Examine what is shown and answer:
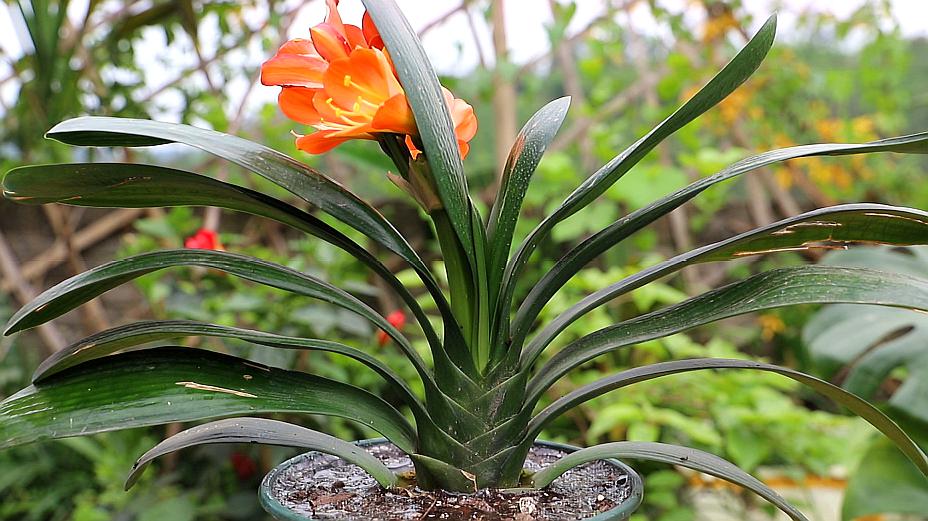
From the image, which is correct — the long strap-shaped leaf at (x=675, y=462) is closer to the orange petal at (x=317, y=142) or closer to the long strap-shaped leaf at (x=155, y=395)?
the long strap-shaped leaf at (x=155, y=395)

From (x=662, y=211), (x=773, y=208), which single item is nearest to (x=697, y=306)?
(x=662, y=211)

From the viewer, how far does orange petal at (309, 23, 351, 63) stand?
547mm

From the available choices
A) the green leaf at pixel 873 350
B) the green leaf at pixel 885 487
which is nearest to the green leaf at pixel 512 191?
the green leaf at pixel 873 350

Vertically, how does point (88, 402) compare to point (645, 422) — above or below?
below

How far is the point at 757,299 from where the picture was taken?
20.8 inches

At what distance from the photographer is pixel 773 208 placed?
3.04 metres

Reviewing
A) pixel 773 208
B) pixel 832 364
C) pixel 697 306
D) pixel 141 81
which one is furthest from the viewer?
pixel 773 208

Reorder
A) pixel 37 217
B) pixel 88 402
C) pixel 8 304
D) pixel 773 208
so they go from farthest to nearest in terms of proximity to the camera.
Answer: pixel 773 208
pixel 37 217
pixel 8 304
pixel 88 402

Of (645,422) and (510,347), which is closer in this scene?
(510,347)

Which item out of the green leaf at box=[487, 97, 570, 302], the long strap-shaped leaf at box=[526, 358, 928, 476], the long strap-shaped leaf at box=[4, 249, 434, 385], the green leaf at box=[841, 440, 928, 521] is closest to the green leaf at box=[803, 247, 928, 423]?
the green leaf at box=[841, 440, 928, 521]

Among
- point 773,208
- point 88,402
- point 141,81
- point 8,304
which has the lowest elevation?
point 88,402

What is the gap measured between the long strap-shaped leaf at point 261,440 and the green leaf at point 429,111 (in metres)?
0.16

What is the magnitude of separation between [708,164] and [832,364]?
72 centimetres

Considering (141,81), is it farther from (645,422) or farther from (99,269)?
(99,269)
